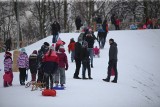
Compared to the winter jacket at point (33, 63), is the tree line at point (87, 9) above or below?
above

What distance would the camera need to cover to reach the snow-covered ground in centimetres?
1361

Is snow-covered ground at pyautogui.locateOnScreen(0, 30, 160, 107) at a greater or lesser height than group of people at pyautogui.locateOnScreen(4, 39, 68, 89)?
lesser

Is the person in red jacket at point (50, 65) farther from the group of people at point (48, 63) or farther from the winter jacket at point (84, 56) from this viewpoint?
the winter jacket at point (84, 56)

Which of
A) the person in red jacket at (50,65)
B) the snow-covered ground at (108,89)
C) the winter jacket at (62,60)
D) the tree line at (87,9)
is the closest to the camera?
the snow-covered ground at (108,89)

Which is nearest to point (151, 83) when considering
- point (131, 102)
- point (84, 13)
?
point (131, 102)

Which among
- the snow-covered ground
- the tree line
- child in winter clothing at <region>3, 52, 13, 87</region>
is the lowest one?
the snow-covered ground

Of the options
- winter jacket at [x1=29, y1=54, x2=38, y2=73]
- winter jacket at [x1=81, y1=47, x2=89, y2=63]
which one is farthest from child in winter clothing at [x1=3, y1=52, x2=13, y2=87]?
winter jacket at [x1=81, y1=47, x2=89, y2=63]

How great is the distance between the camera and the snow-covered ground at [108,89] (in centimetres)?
1361

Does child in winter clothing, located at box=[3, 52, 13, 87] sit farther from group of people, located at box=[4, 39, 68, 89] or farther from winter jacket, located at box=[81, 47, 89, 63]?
winter jacket, located at box=[81, 47, 89, 63]

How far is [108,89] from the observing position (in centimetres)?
1650

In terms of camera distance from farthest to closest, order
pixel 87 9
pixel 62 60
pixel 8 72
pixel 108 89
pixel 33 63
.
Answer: pixel 87 9 < pixel 8 72 < pixel 33 63 < pixel 108 89 < pixel 62 60

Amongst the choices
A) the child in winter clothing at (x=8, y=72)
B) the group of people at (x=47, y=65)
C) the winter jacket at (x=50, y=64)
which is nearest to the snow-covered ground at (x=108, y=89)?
the child in winter clothing at (x=8, y=72)

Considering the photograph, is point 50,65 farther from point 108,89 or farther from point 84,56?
point 84,56

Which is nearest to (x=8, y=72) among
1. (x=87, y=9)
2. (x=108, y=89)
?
(x=108, y=89)
